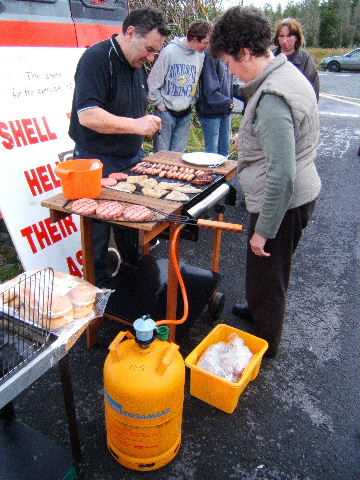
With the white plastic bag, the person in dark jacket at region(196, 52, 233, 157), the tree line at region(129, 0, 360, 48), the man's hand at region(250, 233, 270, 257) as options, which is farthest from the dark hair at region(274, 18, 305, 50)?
the tree line at region(129, 0, 360, 48)

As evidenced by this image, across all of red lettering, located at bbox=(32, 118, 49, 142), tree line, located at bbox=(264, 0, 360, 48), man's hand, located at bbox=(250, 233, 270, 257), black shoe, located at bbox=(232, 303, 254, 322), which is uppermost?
tree line, located at bbox=(264, 0, 360, 48)

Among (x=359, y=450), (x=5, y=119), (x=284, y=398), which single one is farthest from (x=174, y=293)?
(x=5, y=119)

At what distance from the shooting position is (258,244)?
87.7 inches

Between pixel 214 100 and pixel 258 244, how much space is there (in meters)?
3.37

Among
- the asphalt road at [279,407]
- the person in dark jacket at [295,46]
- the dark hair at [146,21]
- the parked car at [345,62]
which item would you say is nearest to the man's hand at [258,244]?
the asphalt road at [279,407]

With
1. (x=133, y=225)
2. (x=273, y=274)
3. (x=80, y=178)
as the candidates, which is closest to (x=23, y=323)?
(x=133, y=225)

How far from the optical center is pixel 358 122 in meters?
10.5

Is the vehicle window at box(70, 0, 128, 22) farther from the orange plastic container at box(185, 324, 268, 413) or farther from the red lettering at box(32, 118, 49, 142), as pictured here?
the orange plastic container at box(185, 324, 268, 413)

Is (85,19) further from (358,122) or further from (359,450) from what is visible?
(358,122)

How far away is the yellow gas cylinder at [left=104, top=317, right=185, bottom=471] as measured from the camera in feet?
5.64

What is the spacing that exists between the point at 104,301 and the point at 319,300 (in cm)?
240

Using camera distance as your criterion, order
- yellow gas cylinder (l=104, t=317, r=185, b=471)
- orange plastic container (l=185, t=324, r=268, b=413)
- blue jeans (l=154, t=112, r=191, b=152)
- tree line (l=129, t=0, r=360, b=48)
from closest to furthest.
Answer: yellow gas cylinder (l=104, t=317, r=185, b=471), orange plastic container (l=185, t=324, r=268, b=413), blue jeans (l=154, t=112, r=191, b=152), tree line (l=129, t=0, r=360, b=48)

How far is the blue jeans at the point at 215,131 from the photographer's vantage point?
530 cm

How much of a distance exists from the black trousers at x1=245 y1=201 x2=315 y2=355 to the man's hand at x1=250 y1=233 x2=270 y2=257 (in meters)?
0.09
